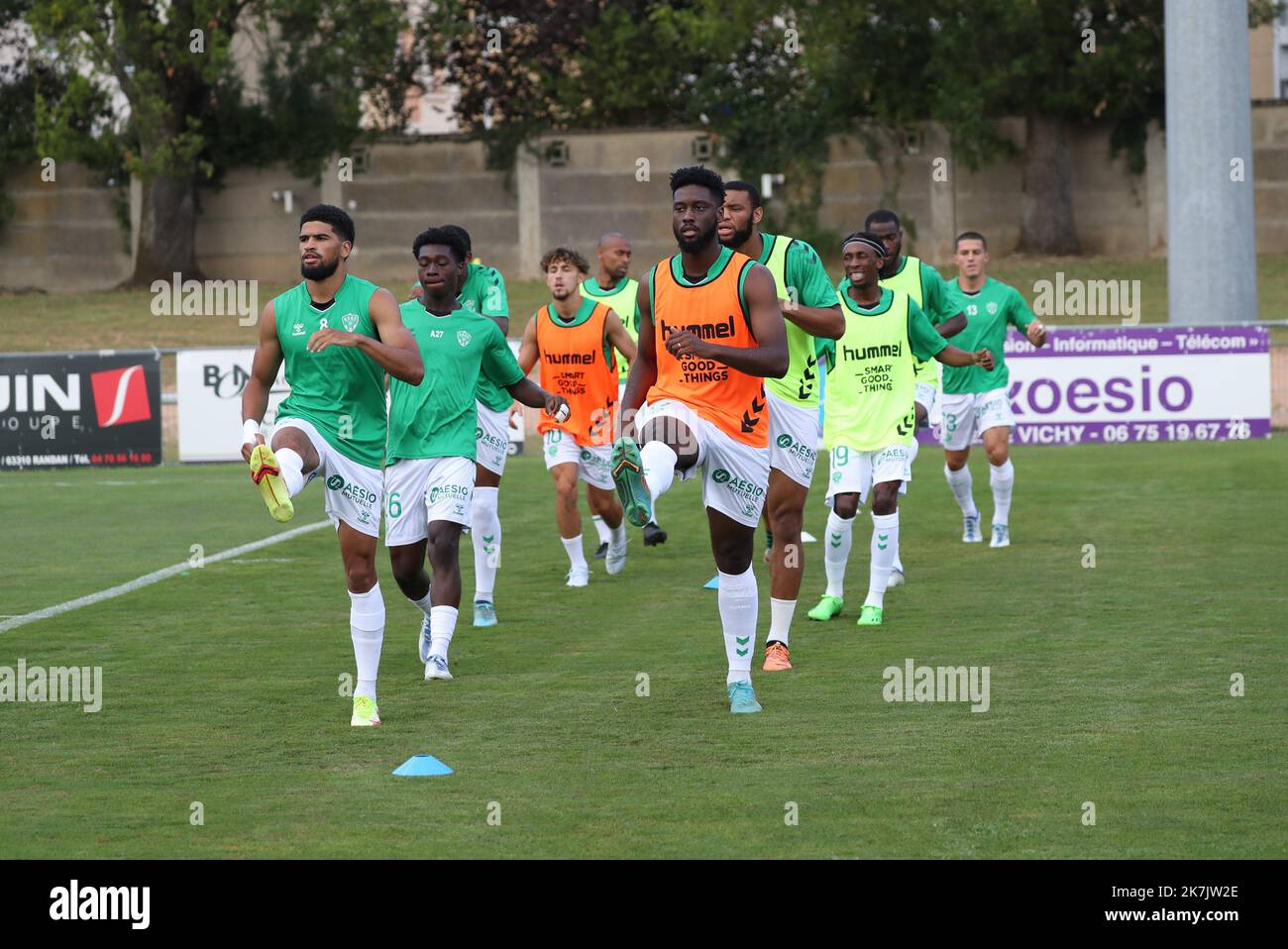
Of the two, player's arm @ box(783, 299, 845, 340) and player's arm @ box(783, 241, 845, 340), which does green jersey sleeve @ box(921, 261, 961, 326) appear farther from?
player's arm @ box(783, 299, 845, 340)

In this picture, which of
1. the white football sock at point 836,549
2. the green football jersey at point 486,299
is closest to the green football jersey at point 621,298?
the green football jersey at point 486,299

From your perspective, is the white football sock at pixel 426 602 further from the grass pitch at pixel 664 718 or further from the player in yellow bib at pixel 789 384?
the player in yellow bib at pixel 789 384

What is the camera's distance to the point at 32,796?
7133 mm

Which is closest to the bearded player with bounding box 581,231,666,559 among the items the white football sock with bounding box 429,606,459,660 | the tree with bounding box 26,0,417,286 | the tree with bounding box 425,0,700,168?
the white football sock with bounding box 429,606,459,660

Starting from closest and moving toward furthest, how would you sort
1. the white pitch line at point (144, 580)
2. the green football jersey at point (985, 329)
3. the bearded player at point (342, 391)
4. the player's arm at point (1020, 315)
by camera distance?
the bearded player at point (342, 391) → the white pitch line at point (144, 580) → the player's arm at point (1020, 315) → the green football jersey at point (985, 329)

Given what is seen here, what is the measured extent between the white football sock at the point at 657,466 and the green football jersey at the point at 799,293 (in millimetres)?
1053

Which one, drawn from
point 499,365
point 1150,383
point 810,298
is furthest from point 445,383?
point 1150,383

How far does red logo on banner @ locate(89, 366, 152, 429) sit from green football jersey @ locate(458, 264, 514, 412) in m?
13.1

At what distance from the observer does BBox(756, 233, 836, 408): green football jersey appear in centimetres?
904

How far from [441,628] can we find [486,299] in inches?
113

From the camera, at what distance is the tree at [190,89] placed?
4119cm

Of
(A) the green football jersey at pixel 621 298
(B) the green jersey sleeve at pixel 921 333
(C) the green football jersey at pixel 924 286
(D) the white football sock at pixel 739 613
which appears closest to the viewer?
(D) the white football sock at pixel 739 613

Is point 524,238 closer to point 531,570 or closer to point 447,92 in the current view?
point 447,92

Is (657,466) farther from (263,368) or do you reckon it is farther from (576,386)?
(576,386)
